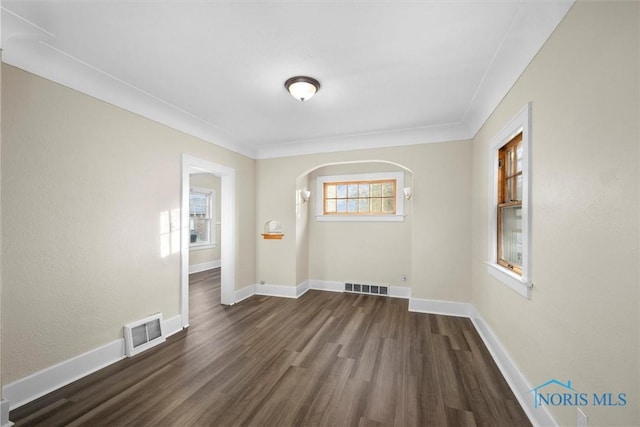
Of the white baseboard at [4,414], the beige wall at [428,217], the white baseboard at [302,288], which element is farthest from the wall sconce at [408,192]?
the white baseboard at [4,414]

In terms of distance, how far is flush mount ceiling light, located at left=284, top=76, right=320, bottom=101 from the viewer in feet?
7.99

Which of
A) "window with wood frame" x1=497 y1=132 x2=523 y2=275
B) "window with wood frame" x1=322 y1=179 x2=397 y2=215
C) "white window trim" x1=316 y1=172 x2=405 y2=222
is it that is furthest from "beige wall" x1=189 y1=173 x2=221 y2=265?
"window with wood frame" x1=497 y1=132 x2=523 y2=275

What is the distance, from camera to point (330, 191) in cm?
525

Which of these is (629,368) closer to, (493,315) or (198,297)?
(493,315)

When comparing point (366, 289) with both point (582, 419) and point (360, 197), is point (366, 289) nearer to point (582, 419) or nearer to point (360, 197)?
point (360, 197)

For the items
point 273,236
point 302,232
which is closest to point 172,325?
point 273,236

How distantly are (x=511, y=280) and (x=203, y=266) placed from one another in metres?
6.89

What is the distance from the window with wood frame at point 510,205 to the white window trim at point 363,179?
2.00 metres

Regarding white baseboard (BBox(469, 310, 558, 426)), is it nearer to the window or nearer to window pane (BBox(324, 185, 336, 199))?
window pane (BBox(324, 185, 336, 199))

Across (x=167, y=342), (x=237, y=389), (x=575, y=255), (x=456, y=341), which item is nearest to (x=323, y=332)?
(x=237, y=389)

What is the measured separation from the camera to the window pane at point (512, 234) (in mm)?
2330

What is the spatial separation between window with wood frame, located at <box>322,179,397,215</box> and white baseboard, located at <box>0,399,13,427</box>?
432 centimetres

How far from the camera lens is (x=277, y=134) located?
414 centimetres

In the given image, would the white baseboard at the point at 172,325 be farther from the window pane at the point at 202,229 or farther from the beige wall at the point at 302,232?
the window pane at the point at 202,229
